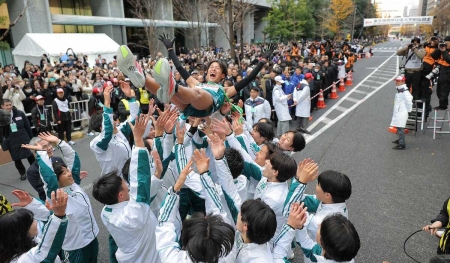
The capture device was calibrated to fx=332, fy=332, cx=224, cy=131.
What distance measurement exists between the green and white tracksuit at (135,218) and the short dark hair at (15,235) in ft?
1.78

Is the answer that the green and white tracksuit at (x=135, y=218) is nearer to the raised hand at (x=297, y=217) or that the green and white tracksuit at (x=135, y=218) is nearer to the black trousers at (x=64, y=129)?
the raised hand at (x=297, y=217)

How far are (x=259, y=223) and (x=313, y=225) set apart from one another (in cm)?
86

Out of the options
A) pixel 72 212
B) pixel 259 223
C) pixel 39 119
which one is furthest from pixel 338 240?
pixel 39 119

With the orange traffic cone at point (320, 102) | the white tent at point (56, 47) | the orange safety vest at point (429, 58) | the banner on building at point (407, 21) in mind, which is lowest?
the orange traffic cone at point (320, 102)

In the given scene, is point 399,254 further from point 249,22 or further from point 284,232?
point 249,22

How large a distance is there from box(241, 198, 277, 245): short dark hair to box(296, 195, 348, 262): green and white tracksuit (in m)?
0.51

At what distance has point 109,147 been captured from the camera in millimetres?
4590

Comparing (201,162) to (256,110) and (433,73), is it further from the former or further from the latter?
(433,73)

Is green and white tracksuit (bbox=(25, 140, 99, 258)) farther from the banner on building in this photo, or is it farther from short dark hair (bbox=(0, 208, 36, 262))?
the banner on building

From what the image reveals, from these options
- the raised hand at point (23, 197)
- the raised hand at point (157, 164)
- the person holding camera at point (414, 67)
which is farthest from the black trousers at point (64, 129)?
the person holding camera at point (414, 67)

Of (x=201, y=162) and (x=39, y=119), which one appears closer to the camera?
(x=201, y=162)

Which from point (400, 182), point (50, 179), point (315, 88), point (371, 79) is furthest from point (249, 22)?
point (50, 179)

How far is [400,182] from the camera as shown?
20.3 ft

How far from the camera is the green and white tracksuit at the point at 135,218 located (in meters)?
2.57
